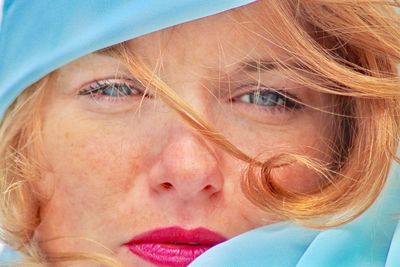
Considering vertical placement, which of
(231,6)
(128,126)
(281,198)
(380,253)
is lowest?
(380,253)

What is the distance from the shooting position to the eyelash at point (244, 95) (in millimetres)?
1821

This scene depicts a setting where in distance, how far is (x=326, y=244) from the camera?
1771 millimetres

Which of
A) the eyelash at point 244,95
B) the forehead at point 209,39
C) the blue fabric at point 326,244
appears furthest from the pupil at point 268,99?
the blue fabric at point 326,244

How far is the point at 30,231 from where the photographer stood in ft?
6.34

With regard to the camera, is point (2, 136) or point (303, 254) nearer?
point (303, 254)

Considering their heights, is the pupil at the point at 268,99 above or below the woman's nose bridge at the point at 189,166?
above

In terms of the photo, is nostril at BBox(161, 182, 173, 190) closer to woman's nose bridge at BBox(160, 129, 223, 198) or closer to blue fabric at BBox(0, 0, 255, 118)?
woman's nose bridge at BBox(160, 129, 223, 198)

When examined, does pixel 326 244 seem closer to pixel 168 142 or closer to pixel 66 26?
pixel 168 142

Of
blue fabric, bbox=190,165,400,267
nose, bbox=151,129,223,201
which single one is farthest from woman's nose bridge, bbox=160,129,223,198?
blue fabric, bbox=190,165,400,267

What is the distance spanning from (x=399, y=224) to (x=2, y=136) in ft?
→ 2.51

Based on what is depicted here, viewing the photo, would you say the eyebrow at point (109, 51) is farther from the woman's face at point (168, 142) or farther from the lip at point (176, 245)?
the lip at point (176, 245)

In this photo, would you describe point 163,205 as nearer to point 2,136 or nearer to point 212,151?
point 212,151

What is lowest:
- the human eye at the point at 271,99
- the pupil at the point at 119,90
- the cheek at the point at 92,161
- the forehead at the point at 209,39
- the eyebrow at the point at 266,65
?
the cheek at the point at 92,161

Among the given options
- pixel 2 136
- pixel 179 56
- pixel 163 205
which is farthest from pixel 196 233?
pixel 2 136
